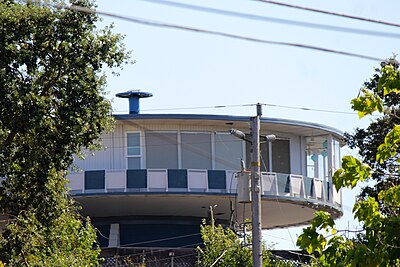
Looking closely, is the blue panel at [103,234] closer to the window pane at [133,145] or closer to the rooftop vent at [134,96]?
the window pane at [133,145]

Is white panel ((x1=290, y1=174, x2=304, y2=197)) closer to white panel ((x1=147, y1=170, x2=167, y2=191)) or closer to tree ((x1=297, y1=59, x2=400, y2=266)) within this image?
white panel ((x1=147, y1=170, x2=167, y2=191))

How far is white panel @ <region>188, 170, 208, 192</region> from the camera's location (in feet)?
148

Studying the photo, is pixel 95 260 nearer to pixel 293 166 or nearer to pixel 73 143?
pixel 73 143

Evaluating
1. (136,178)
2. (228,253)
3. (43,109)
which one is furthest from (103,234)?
(43,109)

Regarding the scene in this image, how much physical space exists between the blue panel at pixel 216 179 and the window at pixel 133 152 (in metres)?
2.88

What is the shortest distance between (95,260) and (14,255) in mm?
3840

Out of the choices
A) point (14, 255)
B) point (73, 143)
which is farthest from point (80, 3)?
point (14, 255)

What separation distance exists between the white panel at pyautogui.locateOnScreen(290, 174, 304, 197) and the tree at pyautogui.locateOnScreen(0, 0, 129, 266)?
20.2 meters

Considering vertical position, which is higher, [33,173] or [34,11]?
[34,11]

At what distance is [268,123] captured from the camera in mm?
45750

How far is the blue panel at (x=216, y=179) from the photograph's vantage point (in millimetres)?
45312

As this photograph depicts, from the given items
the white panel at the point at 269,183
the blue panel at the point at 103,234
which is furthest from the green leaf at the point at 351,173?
the blue panel at the point at 103,234

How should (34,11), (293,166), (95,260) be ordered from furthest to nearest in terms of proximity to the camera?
(293,166), (95,260), (34,11)

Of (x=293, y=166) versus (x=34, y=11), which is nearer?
(x=34, y=11)
